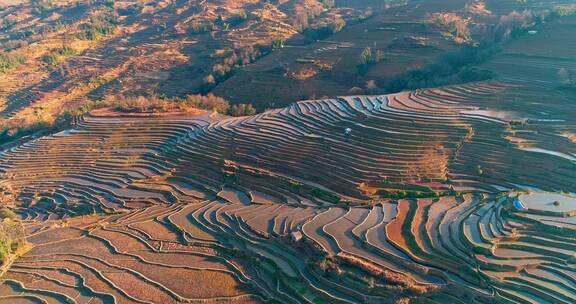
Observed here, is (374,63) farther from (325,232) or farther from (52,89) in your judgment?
(52,89)

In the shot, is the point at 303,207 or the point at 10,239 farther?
the point at 303,207

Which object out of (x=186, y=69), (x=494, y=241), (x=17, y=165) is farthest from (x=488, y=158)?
(x=186, y=69)

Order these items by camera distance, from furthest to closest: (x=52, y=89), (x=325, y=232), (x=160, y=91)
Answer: (x=52, y=89) < (x=160, y=91) < (x=325, y=232)

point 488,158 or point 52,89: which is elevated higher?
point 488,158

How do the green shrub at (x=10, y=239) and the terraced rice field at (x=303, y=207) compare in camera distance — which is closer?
the terraced rice field at (x=303, y=207)

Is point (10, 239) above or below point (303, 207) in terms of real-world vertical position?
below

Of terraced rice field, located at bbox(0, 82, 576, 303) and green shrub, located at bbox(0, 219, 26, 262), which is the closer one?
terraced rice field, located at bbox(0, 82, 576, 303)

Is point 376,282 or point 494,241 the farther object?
point 494,241

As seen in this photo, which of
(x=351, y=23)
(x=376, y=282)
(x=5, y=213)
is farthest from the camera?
(x=351, y=23)
